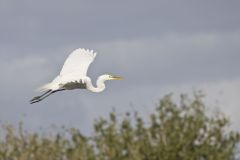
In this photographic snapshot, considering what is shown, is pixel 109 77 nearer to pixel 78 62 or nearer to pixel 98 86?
pixel 98 86

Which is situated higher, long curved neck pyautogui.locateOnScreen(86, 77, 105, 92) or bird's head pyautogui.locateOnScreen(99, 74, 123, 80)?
bird's head pyautogui.locateOnScreen(99, 74, 123, 80)

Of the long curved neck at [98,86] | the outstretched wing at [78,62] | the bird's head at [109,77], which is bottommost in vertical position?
the long curved neck at [98,86]

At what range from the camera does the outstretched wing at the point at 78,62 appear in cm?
3353

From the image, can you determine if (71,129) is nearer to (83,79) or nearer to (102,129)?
(102,129)

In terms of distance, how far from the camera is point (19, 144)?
2180 cm

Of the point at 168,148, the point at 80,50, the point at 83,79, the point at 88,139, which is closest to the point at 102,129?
→ the point at 88,139

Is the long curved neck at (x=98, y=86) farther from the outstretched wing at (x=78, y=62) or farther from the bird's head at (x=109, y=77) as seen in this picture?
the outstretched wing at (x=78, y=62)

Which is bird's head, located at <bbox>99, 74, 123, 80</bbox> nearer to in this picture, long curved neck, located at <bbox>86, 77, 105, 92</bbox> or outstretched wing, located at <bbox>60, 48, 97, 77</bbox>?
long curved neck, located at <bbox>86, 77, 105, 92</bbox>

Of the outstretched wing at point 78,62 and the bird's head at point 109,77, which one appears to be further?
the outstretched wing at point 78,62

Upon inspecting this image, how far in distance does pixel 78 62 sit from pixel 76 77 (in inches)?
85.6

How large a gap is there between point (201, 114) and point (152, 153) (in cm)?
184

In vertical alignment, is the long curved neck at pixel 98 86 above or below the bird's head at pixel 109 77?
below

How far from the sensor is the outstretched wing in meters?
33.5

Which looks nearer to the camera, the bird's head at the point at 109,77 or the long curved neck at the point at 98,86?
the long curved neck at the point at 98,86
